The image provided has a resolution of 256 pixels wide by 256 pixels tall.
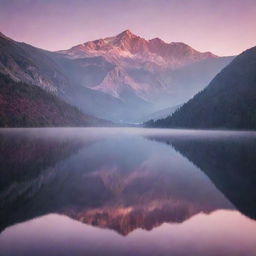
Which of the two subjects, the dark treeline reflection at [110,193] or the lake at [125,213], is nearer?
the lake at [125,213]

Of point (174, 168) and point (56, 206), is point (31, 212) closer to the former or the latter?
point (56, 206)

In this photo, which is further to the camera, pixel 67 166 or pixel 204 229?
pixel 67 166

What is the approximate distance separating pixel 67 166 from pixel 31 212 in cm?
2466

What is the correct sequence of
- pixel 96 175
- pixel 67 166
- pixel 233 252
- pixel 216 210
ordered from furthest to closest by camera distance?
pixel 67 166 → pixel 96 175 → pixel 216 210 → pixel 233 252

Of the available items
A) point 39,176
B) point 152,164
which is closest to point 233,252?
point 39,176

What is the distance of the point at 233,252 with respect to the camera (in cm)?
1783

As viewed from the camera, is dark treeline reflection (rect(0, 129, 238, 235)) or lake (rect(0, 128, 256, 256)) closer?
lake (rect(0, 128, 256, 256))

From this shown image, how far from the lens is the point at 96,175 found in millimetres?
42469

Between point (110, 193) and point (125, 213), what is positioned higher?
point (125, 213)

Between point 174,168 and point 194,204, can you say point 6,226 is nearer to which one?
point 194,204

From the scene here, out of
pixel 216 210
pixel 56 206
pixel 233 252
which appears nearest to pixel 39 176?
pixel 56 206

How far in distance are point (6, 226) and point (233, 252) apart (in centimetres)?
1332

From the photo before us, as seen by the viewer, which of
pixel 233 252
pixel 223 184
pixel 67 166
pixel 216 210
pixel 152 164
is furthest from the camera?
pixel 152 164

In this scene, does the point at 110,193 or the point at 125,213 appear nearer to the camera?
the point at 125,213
